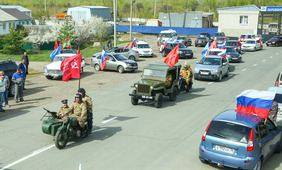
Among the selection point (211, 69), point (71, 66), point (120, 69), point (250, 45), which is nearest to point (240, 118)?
point (71, 66)

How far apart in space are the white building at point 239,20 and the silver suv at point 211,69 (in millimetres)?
44370

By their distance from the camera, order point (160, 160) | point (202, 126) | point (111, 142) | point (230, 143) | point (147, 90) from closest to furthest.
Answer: point (230, 143) → point (160, 160) → point (111, 142) → point (202, 126) → point (147, 90)

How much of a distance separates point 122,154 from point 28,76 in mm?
17875

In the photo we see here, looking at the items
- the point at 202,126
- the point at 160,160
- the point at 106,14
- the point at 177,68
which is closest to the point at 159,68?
the point at 177,68

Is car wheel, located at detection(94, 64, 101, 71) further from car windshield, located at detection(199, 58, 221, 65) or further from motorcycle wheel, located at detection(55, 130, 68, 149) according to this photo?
motorcycle wheel, located at detection(55, 130, 68, 149)

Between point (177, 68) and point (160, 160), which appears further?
point (177, 68)

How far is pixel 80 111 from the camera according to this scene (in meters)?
11.3

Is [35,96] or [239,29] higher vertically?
[239,29]

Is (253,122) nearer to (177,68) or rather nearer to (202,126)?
(202,126)

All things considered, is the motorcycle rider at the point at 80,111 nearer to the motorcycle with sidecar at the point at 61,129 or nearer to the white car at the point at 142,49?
the motorcycle with sidecar at the point at 61,129

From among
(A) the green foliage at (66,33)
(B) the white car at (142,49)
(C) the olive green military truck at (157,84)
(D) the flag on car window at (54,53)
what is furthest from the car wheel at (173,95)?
(A) the green foliage at (66,33)

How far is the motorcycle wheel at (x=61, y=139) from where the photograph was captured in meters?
10.4

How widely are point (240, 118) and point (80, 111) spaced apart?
5.33 m

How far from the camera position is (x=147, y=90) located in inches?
630
